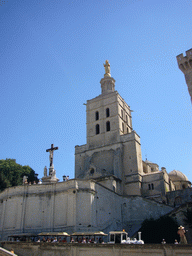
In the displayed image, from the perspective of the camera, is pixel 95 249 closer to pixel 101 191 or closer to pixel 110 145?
pixel 101 191

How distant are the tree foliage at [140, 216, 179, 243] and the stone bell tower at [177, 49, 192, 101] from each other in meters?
15.7

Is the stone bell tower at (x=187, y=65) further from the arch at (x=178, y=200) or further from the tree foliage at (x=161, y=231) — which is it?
the arch at (x=178, y=200)

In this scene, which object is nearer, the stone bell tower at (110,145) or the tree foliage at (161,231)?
the tree foliage at (161,231)

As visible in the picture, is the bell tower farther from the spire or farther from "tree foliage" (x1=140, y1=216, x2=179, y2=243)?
"tree foliage" (x1=140, y1=216, x2=179, y2=243)

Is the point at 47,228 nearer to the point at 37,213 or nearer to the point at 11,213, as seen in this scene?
the point at 37,213

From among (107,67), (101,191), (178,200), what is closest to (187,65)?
(101,191)

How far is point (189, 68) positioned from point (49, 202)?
24.0 meters

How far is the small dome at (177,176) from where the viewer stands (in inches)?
2290

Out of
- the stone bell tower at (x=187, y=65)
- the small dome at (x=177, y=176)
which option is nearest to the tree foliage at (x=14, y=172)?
the small dome at (x=177, y=176)

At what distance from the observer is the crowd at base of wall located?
1555 cm

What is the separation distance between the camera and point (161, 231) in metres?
30.7

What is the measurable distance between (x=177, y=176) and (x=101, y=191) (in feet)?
89.8

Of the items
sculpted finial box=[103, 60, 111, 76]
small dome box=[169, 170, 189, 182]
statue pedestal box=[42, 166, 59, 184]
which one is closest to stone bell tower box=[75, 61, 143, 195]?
sculpted finial box=[103, 60, 111, 76]

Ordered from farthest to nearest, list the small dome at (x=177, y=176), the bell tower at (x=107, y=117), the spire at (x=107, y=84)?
the spire at (x=107, y=84)
the small dome at (x=177, y=176)
the bell tower at (x=107, y=117)
